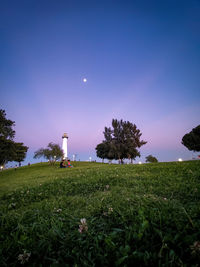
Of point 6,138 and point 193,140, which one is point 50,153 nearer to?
point 6,138

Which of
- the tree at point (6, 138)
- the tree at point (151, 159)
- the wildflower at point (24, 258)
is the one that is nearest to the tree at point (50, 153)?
the tree at point (6, 138)

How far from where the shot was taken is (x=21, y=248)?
5.05 ft

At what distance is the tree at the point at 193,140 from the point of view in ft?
158

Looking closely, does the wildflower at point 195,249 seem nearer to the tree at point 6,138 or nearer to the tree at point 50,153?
the tree at point 6,138

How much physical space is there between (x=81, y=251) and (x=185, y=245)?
1.14 metres

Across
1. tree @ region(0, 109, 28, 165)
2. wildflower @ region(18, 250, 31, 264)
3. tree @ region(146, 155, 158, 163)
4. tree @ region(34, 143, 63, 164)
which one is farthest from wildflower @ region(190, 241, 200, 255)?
tree @ region(146, 155, 158, 163)

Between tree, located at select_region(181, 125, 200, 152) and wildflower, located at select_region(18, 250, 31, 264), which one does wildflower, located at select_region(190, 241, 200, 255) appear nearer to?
wildflower, located at select_region(18, 250, 31, 264)

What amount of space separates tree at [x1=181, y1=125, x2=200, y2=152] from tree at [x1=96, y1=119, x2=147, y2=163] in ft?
57.6

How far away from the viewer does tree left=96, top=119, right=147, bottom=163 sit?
175 feet

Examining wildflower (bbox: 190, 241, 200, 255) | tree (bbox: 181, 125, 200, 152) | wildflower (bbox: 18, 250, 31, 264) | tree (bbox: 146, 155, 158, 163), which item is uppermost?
tree (bbox: 181, 125, 200, 152)

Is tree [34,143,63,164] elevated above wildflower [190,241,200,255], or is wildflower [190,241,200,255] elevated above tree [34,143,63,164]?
tree [34,143,63,164]

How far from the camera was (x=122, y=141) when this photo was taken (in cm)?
5528

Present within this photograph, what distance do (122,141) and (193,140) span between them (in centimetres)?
2920

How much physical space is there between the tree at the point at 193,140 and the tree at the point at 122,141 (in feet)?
57.6
